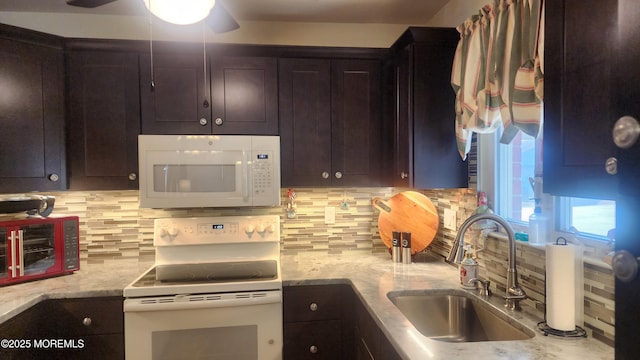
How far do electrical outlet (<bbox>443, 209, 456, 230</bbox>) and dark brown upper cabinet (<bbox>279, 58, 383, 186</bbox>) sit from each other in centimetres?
42

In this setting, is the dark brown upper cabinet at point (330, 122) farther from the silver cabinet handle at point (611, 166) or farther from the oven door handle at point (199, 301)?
the silver cabinet handle at point (611, 166)

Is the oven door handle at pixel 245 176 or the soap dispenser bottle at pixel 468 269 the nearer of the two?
the soap dispenser bottle at pixel 468 269

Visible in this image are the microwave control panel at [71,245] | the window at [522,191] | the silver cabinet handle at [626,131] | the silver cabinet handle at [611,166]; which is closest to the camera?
the silver cabinet handle at [626,131]

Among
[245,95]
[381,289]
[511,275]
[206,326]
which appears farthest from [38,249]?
[511,275]

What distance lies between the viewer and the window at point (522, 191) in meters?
1.23

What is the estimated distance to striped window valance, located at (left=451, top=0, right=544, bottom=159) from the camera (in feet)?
4.08

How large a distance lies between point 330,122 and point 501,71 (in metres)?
1.00

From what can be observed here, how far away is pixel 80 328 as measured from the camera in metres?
1.75

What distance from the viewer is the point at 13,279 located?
1821mm

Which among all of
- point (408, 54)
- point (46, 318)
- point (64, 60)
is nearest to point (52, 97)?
point (64, 60)

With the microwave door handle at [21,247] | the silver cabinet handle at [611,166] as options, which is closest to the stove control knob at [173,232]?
the microwave door handle at [21,247]

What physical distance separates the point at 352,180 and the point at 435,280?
744 millimetres

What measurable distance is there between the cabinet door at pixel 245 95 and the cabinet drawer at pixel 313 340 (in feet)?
3.49

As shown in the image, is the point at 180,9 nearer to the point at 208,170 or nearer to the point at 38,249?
the point at 208,170
